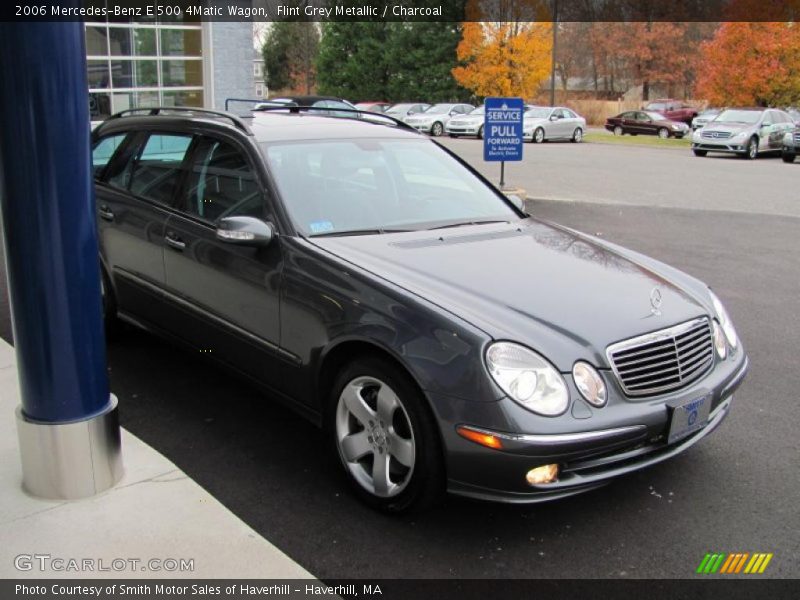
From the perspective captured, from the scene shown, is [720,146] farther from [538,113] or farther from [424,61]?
[424,61]

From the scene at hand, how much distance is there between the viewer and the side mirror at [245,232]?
3.97 meters

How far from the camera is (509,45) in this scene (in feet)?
135

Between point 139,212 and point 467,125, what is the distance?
96.6 ft

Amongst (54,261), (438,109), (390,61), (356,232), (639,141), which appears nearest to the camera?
(54,261)

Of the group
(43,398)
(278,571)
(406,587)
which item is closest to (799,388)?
(406,587)

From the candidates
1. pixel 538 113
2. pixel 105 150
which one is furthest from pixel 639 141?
pixel 105 150

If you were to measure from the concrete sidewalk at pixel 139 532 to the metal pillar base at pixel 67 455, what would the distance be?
5cm

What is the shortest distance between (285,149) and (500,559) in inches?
96.7

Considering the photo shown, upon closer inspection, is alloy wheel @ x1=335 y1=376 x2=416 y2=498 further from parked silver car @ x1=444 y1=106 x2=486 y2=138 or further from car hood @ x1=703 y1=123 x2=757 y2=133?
parked silver car @ x1=444 y1=106 x2=486 y2=138

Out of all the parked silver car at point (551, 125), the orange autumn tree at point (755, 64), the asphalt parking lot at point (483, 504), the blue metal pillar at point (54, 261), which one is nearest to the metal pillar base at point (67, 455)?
the blue metal pillar at point (54, 261)

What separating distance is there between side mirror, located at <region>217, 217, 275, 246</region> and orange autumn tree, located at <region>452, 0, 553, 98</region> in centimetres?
3874

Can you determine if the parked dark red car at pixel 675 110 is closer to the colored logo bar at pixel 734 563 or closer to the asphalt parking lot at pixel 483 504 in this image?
the asphalt parking lot at pixel 483 504

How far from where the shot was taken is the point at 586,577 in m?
3.12

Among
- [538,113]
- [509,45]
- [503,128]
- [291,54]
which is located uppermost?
[291,54]
